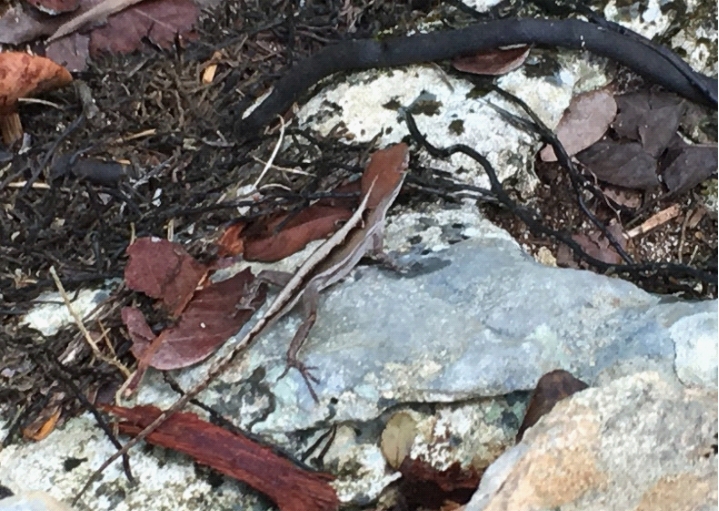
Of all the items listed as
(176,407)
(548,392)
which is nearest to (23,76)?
(176,407)

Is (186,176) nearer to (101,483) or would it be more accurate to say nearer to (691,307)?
(101,483)

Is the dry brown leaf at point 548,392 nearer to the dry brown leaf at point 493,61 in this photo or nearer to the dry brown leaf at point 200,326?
the dry brown leaf at point 200,326

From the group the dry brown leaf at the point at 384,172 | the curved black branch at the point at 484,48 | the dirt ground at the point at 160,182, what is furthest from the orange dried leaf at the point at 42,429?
the curved black branch at the point at 484,48

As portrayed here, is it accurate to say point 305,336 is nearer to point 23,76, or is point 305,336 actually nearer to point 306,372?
point 306,372

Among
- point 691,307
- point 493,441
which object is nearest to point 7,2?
point 493,441

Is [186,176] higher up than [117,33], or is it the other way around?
[117,33]

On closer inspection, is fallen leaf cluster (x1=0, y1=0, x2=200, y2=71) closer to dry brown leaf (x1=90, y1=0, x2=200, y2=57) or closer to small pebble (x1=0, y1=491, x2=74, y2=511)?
dry brown leaf (x1=90, y1=0, x2=200, y2=57)

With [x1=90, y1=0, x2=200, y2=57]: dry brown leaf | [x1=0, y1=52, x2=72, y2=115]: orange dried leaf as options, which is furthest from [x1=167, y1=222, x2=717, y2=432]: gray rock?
[x1=90, y1=0, x2=200, y2=57]: dry brown leaf
